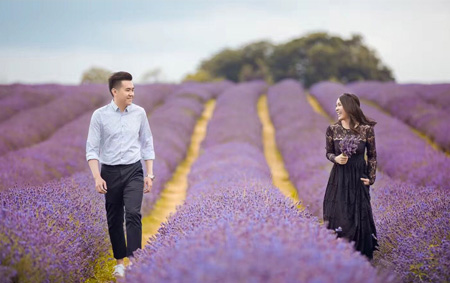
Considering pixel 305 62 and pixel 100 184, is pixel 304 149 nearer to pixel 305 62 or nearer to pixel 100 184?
pixel 100 184

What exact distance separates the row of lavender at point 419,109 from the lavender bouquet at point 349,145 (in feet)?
22.9

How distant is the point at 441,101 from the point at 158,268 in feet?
46.8

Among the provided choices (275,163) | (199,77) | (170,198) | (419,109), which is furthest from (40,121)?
(199,77)

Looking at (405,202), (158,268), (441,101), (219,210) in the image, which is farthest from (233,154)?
(441,101)

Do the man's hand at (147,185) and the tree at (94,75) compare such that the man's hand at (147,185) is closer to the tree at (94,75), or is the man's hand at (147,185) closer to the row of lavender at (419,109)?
the row of lavender at (419,109)

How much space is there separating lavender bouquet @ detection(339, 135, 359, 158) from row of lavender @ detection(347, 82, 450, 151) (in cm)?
699

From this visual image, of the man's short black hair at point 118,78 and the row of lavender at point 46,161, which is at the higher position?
the man's short black hair at point 118,78

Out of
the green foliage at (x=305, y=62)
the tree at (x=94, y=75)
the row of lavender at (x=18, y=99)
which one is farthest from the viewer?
the tree at (x=94, y=75)

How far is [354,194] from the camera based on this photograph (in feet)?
11.8

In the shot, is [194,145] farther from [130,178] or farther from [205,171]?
[130,178]

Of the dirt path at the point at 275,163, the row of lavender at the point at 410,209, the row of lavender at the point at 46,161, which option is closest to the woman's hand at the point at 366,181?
the row of lavender at the point at 410,209

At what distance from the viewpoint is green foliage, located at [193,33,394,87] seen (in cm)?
3319

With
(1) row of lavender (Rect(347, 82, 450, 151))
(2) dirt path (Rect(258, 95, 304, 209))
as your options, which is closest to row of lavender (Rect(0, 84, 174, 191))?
(2) dirt path (Rect(258, 95, 304, 209))

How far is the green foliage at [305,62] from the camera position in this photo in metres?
33.2
